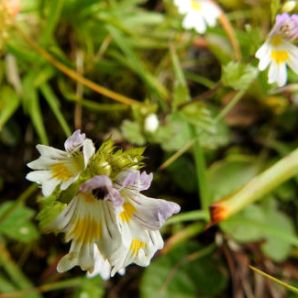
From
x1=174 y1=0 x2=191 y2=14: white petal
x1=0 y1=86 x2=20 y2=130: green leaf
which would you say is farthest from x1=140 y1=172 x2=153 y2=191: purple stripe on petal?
x1=174 y1=0 x2=191 y2=14: white petal

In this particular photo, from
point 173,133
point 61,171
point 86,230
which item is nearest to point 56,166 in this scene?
point 61,171

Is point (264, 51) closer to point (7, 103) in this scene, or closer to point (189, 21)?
point (189, 21)

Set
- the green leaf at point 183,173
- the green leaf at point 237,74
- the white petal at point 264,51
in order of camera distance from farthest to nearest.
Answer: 1. the green leaf at point 183,173
2. the green leaf at point 237,74
3. the white petal at point 264,51

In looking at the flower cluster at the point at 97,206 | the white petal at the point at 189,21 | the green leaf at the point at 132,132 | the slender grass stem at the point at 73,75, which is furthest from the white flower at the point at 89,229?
the white petal at the point at 189,21

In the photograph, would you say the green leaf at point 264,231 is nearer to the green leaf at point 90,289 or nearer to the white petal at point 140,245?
the green leaf at point 90,289

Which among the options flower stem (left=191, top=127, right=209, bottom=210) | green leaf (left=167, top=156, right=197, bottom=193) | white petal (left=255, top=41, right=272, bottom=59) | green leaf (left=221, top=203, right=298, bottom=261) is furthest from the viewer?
green leaf (left=167, top=156, right=197, bottom=193)

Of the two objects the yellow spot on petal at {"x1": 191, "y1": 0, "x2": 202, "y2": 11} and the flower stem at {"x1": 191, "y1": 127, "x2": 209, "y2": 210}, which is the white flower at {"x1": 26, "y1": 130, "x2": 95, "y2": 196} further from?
the yellow spot on petal at {"x1": 191, "y1": 0, "x2": 202, "y2": 11}

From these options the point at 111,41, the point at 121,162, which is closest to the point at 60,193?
the point at 121,162
